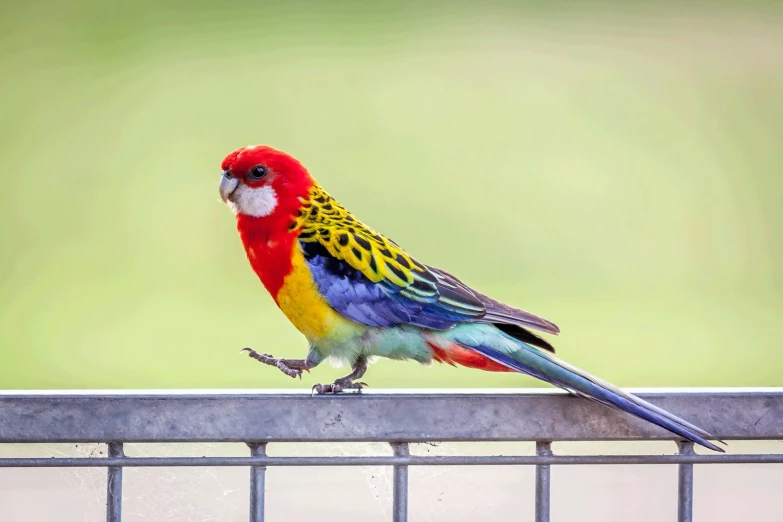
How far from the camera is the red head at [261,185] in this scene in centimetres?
124

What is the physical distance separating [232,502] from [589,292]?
118 inches

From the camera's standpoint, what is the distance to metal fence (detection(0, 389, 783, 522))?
0.83 metres

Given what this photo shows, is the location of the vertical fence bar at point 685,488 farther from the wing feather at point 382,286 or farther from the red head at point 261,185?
the red head at point 261,185

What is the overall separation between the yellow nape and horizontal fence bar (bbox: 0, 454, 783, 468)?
14.7 inches

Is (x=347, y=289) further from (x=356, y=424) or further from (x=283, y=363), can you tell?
(x=356, y=424)

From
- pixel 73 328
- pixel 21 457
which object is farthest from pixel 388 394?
pixel 73 328

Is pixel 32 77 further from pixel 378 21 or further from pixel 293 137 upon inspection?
pixel 378 21

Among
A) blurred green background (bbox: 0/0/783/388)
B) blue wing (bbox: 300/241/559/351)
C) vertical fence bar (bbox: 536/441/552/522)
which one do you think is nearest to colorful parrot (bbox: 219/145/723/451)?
blue wing (bbox: 300/241/559/351)

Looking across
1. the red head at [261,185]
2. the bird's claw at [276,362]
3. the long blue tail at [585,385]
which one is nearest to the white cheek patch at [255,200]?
the red head at [261,185]

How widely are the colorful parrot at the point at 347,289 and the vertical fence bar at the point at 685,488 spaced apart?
237 millimetres

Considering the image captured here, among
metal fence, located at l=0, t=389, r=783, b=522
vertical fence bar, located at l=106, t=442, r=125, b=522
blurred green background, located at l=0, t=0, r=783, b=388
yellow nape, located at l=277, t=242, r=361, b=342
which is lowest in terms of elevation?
vertical fence bar, located at l=106, t=442, r=125, b=522

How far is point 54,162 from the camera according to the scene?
3791 mm

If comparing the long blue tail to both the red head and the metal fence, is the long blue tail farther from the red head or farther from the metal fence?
the red head

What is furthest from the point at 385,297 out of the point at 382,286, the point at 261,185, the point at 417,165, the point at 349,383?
the point at 417,165
